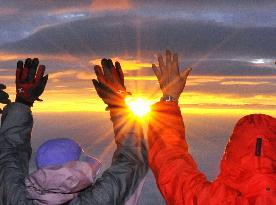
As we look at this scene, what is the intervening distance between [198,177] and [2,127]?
108 inches

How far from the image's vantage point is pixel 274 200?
136 inches

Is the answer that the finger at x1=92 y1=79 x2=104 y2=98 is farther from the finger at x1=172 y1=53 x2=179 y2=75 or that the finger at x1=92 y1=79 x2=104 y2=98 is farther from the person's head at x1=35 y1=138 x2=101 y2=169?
the finger at x1=172 y1=53 x2=179 y2=75

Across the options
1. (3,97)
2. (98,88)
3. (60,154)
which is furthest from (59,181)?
(3,97)

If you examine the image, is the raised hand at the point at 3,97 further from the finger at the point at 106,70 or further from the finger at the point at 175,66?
the finger at the point at 175,66

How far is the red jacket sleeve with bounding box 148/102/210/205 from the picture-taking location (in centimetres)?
384

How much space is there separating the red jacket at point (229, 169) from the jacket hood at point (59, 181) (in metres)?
0.65

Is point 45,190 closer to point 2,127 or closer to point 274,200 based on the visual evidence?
point 2,127

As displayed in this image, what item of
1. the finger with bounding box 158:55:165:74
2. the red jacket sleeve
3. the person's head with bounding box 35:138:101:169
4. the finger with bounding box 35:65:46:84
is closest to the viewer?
the red jacket sleeve

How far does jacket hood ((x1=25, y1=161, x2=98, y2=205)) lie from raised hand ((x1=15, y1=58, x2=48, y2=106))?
179cm

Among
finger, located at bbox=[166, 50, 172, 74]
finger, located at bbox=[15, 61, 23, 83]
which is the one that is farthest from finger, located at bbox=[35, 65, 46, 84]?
finger, located at bbox=[166, 50, 172, 74]

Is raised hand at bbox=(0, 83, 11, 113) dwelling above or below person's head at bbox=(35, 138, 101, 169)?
above

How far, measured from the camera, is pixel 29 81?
604 cm

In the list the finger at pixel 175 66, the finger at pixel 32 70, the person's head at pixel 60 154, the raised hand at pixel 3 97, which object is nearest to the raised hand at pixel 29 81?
the finger at pixel 32 70

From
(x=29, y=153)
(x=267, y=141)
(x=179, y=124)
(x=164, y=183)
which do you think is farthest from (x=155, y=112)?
(x=29, y=153)
